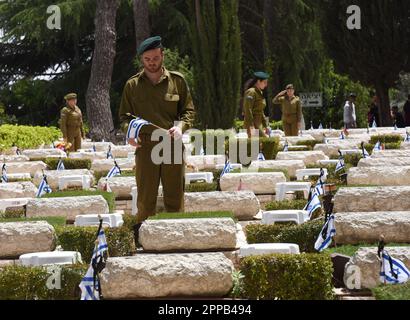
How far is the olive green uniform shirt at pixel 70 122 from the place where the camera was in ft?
68.3

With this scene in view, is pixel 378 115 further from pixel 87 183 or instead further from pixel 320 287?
pixel 320 287

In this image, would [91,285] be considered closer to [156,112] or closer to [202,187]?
[156,112]

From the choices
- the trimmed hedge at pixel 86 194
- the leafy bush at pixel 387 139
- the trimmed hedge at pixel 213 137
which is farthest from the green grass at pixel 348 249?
the trimmed hedge at pixel 213 137

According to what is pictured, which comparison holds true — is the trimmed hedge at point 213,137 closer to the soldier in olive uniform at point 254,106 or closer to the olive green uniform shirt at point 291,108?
the soldier in olive uniform at point 254,106

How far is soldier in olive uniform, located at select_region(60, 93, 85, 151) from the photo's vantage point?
20.8 m

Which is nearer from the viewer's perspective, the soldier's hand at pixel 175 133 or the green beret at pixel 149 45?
the soldier's hand at pixel 175 133

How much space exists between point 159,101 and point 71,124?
12.2 meters

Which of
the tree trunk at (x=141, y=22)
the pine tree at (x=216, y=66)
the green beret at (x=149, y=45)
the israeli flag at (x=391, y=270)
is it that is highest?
the tree trunk at (x=141, y=22)

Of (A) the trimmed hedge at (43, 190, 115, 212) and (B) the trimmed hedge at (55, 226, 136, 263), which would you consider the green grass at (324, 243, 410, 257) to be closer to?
(B) the trimmed hedge at (55, 226, 136, 263)

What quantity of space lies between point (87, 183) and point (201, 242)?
18.5 feet

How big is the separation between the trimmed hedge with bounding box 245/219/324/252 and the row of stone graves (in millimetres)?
171

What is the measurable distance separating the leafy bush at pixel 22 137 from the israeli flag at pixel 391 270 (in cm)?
1618

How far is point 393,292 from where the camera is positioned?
6402 millimetres

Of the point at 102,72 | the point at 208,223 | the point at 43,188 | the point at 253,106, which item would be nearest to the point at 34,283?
the point at 208,223
